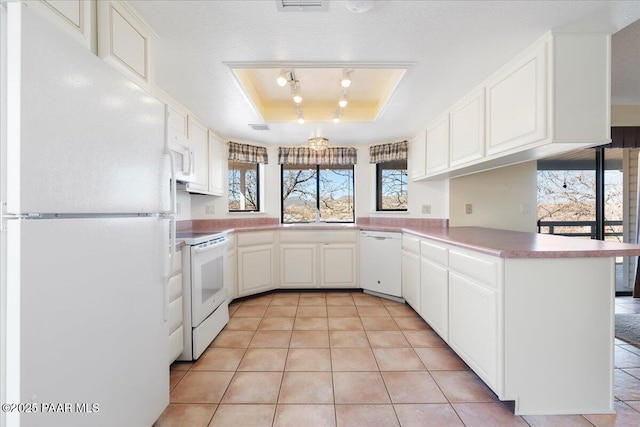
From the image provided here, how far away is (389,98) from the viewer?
8.05 ft

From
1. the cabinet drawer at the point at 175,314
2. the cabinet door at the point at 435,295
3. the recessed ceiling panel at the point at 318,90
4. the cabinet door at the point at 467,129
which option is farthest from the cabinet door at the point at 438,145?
the cabinet drawer at the point at 175,314

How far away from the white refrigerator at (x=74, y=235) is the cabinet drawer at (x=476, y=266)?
186 centimetres

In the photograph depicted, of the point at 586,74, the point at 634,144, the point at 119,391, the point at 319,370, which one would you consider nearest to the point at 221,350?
the point at 319,370

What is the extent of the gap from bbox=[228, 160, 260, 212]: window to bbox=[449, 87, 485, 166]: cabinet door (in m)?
2.68

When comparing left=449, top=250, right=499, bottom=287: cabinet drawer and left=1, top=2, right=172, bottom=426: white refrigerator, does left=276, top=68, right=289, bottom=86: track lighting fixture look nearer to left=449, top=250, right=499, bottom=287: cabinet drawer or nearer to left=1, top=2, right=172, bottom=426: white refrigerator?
left=1, top=2, right=172, bottom=426: white refrigerator

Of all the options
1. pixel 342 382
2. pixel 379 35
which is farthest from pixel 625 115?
pixel 342 382

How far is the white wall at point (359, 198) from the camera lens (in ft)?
11.4

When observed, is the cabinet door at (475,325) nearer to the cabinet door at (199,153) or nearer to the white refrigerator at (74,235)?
the white refrigerator at (74,235)

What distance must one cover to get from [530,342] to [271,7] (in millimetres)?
2270

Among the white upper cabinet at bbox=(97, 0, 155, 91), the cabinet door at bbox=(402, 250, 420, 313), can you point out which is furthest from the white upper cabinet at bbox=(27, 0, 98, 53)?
the cabinet door at bbox=(402, 250, 420, 313)

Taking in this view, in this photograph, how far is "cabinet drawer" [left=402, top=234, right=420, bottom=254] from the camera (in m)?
2.87

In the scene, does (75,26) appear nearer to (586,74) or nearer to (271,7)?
(271,7)

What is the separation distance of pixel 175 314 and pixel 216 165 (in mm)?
2003

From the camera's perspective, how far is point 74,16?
113cm
